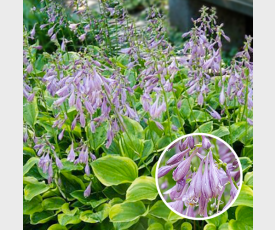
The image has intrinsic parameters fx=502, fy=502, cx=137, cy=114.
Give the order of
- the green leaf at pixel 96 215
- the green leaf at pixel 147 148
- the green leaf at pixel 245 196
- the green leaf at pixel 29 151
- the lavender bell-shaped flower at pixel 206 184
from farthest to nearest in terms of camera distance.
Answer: the green leaf at pixel 29 151 < the green leaf at pixel 147 148 < the green leaf at pixel 96 215 < the green leaf at pixel 245 196 < the lavender bell-shaped flower at pixel 206 184

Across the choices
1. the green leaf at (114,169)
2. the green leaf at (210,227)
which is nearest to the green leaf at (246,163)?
the green leaf at (210,227)

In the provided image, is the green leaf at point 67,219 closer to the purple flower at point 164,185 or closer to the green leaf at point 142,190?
the green leaf at point 142,190

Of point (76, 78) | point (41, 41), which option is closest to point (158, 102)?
point (76, 78)

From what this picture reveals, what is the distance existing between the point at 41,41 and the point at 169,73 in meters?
1.86

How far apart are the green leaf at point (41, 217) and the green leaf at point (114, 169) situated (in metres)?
0.23

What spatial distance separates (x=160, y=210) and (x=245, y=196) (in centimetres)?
25

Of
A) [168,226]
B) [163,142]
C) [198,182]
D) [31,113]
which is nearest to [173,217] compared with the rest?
[168,226]

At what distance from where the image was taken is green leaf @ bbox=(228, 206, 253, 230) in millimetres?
1408

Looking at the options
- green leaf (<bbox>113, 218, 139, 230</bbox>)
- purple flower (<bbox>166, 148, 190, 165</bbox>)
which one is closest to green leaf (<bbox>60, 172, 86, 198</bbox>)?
green leaf (<bbox>113, 218, 139, 230</bbox>)

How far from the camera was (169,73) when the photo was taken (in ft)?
5.12

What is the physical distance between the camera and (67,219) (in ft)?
4.98

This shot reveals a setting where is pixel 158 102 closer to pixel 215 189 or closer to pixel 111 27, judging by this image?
pixel 215 189

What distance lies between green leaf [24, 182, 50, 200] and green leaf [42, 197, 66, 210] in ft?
0.14

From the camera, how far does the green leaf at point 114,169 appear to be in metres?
1.52
